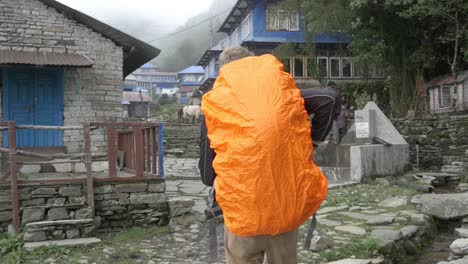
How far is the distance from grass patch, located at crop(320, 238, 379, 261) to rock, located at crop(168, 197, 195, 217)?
246 cm

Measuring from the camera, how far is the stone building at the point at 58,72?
946 cm


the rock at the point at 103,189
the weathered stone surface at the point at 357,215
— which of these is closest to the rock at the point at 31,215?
the rock at the point at 103,189

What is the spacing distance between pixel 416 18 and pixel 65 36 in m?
12.9

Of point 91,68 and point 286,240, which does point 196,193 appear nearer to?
point 91,68

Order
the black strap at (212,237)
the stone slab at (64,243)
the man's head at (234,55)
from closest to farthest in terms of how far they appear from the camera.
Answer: the man's head at (234,55) < the black strap at (212,237) < the stone slab at (64,243)

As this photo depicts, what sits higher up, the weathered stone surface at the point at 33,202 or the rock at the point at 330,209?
the weathered stone surface at the point at 33,202

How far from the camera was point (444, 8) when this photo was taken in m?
15.4

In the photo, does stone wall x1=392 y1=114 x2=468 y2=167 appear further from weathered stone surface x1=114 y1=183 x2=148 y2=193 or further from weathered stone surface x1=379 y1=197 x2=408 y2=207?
weathered stone surface x1=114 y1=183 x2=148 y2=193

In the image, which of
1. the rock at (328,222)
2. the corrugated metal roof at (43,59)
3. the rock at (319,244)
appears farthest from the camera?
the corrugated metal roof at (43,59)

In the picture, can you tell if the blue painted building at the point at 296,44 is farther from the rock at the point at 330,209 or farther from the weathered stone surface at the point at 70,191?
the weathered stone surface at the point at 70,191

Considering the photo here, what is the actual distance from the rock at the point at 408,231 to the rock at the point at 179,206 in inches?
113

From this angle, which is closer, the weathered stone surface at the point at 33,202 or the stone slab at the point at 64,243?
the stone slab at the point at 64,243

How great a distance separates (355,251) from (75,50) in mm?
7549

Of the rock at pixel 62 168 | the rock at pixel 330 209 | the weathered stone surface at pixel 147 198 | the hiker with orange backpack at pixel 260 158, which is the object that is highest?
the hiker with orange backpack at pixel 260 158
